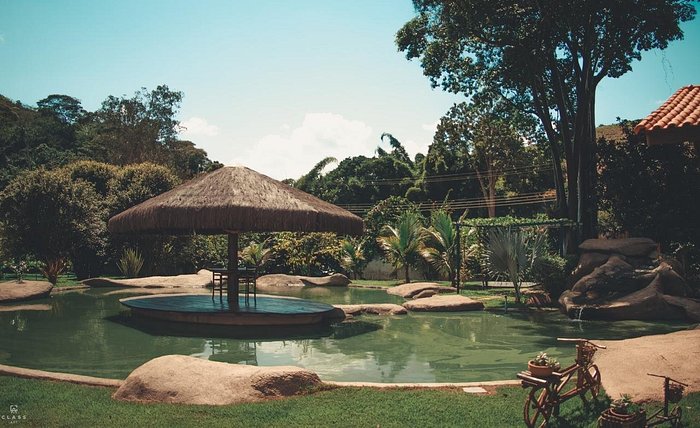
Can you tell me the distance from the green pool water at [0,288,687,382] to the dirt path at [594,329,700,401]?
142 centimetres

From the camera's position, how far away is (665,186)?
1548cm

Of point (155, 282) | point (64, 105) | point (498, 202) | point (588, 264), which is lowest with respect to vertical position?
point (155, 282)

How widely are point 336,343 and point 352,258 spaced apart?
500 inches

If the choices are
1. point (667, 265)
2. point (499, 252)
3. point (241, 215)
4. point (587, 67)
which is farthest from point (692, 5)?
point (241, 215)

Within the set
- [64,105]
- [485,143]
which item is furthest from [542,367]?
[64,105]

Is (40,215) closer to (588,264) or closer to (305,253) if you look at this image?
(305,253)

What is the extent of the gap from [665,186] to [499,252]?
5.36 metres

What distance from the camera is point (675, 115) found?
6660 millimetres

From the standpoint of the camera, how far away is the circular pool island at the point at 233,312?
10773 millimetres

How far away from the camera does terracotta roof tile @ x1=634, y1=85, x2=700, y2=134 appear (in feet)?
20.2

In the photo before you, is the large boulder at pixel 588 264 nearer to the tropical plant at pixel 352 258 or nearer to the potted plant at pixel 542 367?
the tropical plant at pixel 352 258

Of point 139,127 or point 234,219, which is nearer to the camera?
point 234,219

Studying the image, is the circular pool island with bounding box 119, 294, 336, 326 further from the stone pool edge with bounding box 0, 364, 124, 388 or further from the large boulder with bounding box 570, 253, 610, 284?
the large boulder with bounding box 570, 253, 610, 284

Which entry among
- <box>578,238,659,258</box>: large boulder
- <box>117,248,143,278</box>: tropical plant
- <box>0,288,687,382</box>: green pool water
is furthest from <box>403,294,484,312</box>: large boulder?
<box>117,248,143,278</box>: tropical plant
